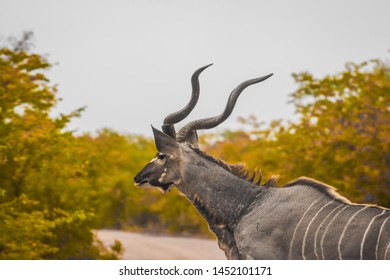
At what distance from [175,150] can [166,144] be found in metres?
0.10

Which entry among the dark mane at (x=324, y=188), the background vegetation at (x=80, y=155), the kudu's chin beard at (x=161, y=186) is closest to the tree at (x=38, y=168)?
the background vegetation at (x=80, y=155)

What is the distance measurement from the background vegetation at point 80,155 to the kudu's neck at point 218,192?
14.7ft

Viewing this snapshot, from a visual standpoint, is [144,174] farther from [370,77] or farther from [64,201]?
[370,77]

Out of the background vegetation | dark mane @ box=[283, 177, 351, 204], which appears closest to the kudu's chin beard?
dark mane @ box=[283, 177, 351, 204]

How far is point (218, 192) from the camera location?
6250 millimetres

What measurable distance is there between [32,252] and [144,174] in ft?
18.1

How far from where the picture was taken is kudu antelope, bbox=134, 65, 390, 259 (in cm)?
541

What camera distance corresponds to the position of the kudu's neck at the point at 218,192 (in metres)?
6.22

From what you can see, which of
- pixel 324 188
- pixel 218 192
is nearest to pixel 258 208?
pixel 218 192

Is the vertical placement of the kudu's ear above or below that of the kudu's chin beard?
above

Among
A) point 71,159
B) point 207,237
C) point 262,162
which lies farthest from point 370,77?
point 207,237

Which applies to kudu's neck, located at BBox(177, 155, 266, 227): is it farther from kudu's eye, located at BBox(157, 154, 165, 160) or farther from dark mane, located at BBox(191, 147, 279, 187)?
kudu's eye, located at BBox(157, 154, 165, 160)

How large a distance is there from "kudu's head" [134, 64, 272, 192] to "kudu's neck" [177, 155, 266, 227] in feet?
0.18

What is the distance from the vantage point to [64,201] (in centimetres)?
1385
